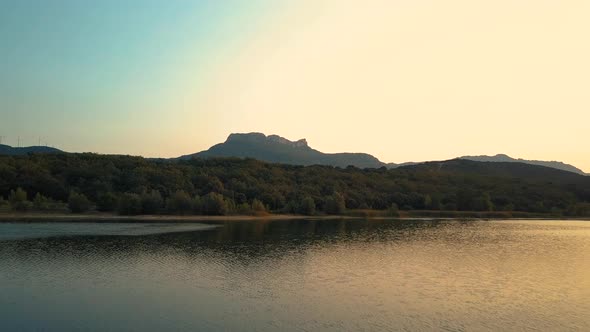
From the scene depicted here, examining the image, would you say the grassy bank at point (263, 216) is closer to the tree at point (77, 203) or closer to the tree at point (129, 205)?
the tree at point (77, 203)

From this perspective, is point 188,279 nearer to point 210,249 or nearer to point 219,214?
point 210,249

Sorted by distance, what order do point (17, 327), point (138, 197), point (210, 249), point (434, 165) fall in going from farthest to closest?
point (434, 165), point (138, 197), point (210, 249), point (17, 327)

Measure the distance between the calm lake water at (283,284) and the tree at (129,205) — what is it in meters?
27.1

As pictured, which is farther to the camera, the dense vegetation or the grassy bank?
the dense vegetation

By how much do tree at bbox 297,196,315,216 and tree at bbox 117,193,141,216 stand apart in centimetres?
2696

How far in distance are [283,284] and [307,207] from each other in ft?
194

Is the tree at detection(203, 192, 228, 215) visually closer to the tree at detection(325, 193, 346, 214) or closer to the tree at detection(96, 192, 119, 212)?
the tree at detection(96, 192, 119, 212)

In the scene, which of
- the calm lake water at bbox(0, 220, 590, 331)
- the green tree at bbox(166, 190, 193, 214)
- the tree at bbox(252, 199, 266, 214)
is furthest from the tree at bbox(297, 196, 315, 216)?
the calm lake water at bbox(0, 220, 590, 331)

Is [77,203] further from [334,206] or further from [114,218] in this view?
[334,206]

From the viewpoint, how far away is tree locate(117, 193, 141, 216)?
71.9 meters

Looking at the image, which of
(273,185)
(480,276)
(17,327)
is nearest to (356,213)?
(273,185)

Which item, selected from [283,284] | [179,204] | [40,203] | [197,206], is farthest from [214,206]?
[283,284]

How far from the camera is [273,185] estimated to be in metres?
95.8

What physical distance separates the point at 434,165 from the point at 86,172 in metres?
126
